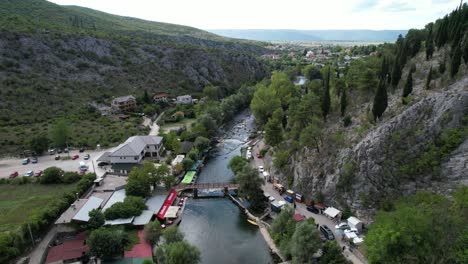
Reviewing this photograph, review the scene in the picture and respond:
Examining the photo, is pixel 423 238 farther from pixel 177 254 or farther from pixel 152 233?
pixel 152 233

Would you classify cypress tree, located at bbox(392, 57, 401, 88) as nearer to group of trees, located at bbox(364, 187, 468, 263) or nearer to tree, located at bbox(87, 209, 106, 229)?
group of trees, located at bbox(364, 187, 468, 263)

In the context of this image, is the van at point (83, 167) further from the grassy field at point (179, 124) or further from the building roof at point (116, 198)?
the grassy field at point (179, 124)

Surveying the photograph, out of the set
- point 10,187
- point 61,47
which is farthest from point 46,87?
point 10,187

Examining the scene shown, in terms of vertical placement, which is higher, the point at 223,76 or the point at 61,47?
the point at 61,47

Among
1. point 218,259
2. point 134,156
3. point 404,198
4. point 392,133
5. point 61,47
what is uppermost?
point 61,47

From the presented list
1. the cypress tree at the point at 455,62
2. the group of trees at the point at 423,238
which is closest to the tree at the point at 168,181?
the group of trees at the point at 423,238

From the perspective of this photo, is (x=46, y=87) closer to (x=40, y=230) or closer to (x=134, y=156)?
(x=134, y=156)
